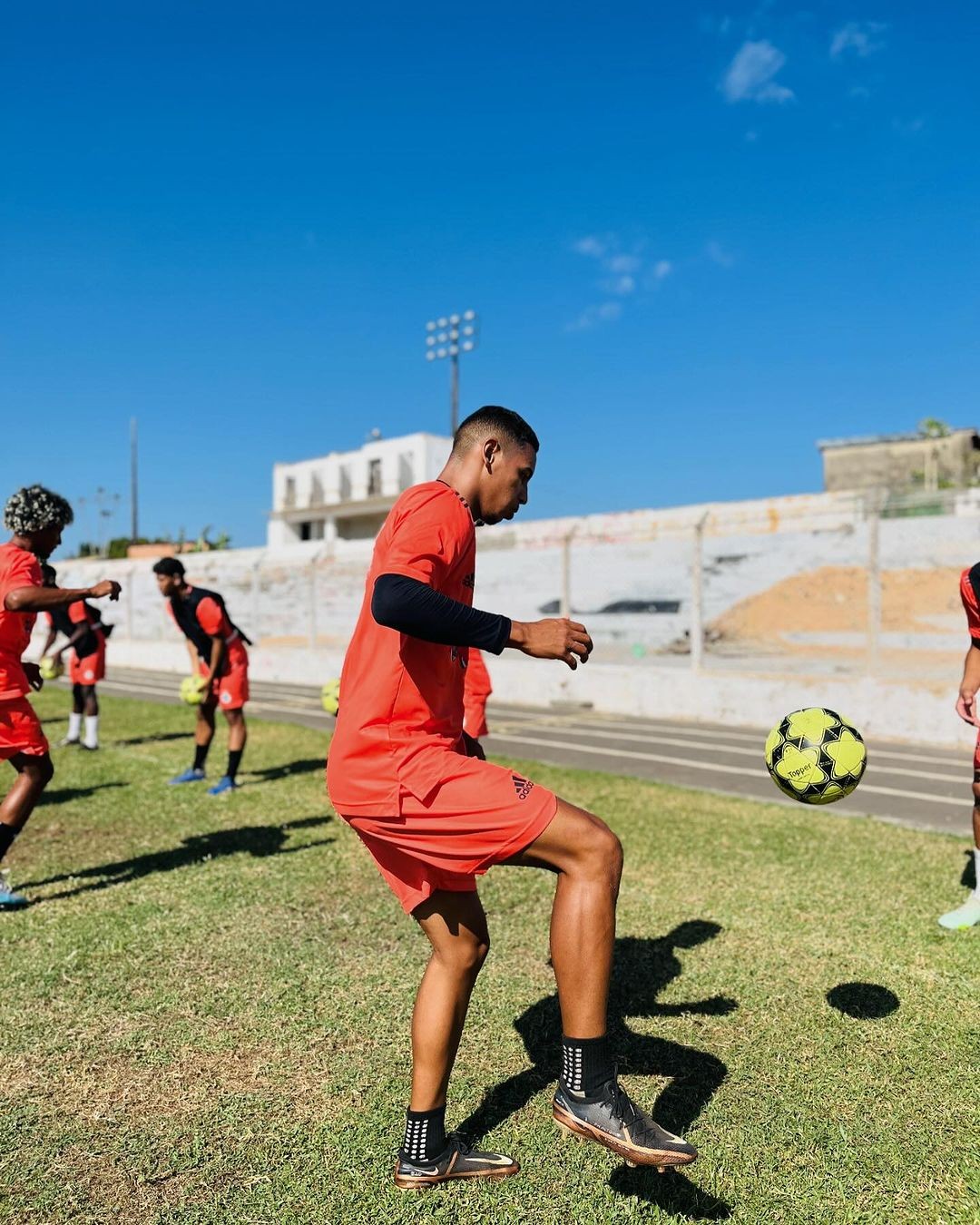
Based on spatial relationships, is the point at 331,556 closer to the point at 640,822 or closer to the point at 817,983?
the point at 640,822

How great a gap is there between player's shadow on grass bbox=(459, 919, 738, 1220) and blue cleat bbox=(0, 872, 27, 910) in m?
3.24

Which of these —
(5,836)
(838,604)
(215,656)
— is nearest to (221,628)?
(215,656)

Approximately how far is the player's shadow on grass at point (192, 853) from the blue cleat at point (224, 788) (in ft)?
4.73

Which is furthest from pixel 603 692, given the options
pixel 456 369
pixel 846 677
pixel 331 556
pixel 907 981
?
pixel 456 369

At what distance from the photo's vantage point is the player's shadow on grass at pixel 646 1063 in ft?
8.84

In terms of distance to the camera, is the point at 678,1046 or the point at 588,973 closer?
the point at 588,973

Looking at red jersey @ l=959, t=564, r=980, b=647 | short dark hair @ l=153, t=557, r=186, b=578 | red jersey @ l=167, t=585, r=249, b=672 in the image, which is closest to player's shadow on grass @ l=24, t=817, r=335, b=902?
red jersey @ l=167, t=585, r=249, b=672

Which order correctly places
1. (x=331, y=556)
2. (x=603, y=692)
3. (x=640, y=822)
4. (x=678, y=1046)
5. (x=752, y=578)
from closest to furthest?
1. (x=678, y=1046)
2. (x=640, y=822)
3. (x=752, y=578)
4. (x=603, y=692)
5. (x=331, y=556)

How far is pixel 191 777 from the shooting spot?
937 cm

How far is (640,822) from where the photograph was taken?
295 inches

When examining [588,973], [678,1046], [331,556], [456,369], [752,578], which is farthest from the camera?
[456,369]

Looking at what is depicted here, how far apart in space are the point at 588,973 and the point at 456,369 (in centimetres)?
4352

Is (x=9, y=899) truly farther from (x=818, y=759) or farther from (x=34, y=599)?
(x=818, y=759)

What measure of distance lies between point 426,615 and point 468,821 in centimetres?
58
